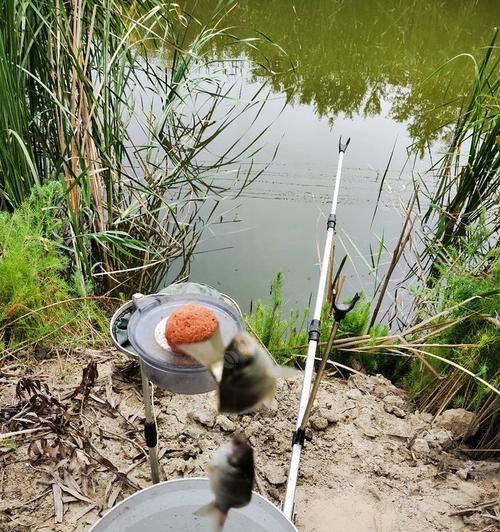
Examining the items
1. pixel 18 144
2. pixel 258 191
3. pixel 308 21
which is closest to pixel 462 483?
pixel 18 144

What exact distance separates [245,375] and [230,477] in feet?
0.47

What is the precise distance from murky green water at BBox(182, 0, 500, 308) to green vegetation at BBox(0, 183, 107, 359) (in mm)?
1172

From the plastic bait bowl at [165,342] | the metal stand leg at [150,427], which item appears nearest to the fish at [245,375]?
the plastic bait bowl at [165,342]

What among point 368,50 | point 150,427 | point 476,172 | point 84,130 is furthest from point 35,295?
point 368,50

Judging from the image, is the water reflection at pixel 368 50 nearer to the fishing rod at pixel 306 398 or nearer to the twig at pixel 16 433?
the fishing rod at pixel 306 398

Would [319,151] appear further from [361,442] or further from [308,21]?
[308,21]

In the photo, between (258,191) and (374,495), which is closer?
Result: (374,495)

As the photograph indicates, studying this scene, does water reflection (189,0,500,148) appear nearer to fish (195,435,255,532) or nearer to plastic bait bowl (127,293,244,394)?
plastic bait bowl (127,293,244,394)

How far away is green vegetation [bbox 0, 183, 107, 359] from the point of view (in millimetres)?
2346

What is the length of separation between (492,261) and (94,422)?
6.69ft

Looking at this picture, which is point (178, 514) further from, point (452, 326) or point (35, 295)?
point (452, 326)

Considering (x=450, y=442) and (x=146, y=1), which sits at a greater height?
(x=146, y=1)

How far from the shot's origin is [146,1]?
3215mm

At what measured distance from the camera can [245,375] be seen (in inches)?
32.8
